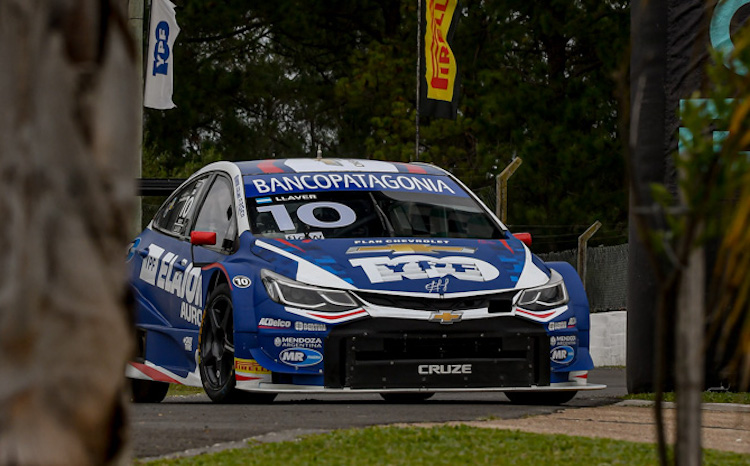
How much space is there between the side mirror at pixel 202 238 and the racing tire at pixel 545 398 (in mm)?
1977

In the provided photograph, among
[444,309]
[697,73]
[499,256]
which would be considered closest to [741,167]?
[444,309]

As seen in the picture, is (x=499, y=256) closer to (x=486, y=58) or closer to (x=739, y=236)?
(x=739, y=236)

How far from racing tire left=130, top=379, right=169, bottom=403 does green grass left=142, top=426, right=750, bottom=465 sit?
419 cm

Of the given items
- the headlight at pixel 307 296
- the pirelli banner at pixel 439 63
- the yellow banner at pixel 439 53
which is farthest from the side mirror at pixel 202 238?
the yellow banner at pixel 439 53

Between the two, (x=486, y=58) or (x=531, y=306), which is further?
(x=486, y=58)

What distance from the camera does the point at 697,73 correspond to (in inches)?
403

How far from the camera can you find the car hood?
854cm

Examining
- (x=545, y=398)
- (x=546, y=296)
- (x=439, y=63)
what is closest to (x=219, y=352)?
(x=546, y=296)

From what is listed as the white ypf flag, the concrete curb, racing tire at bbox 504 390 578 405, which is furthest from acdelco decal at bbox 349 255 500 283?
the white ypf flag

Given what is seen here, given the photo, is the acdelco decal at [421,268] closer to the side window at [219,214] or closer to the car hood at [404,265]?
the car hood at [404,265]

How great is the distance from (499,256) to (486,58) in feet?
105

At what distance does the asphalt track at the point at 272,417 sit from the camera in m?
6.49

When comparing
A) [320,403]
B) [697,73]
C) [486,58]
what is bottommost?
[320,403]

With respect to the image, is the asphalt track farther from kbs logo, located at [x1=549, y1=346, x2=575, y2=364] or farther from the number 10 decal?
the number 10 decal
